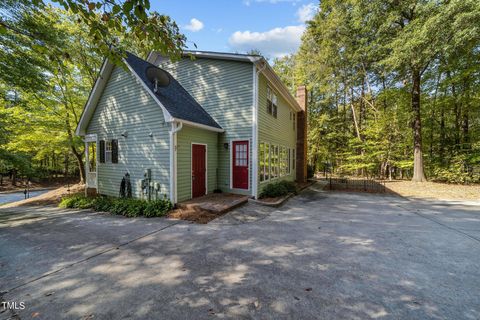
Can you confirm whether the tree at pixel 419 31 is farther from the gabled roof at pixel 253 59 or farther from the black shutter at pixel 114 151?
the black shutter at pixel 114 151

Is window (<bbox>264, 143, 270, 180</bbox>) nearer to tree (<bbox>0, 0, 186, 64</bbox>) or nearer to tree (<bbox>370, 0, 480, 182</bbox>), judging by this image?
tree (<bbox>0, 0, 186, 64</bbox>)

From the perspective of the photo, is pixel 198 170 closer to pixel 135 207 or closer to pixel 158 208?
pixel 158 208

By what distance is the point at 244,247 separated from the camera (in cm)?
425

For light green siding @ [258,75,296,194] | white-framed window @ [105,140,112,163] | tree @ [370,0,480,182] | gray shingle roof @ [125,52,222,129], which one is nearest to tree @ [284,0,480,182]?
tree @ [370,0,480,182]

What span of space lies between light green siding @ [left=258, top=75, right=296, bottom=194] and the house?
47mm

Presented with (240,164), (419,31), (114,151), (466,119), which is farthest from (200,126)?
(466,119)

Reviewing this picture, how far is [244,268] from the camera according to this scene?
3.40 metres

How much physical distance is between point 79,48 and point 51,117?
4833mm

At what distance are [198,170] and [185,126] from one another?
1.84 metres

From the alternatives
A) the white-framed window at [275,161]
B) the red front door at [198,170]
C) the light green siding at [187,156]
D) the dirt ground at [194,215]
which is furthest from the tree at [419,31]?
the dirt ground at [194,215]

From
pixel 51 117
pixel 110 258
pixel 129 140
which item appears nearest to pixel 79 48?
pixel 51 117

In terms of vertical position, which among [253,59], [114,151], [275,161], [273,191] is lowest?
[273,191]

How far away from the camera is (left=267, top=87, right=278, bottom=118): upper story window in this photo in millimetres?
9775

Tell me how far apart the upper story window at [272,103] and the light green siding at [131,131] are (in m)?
5.00
